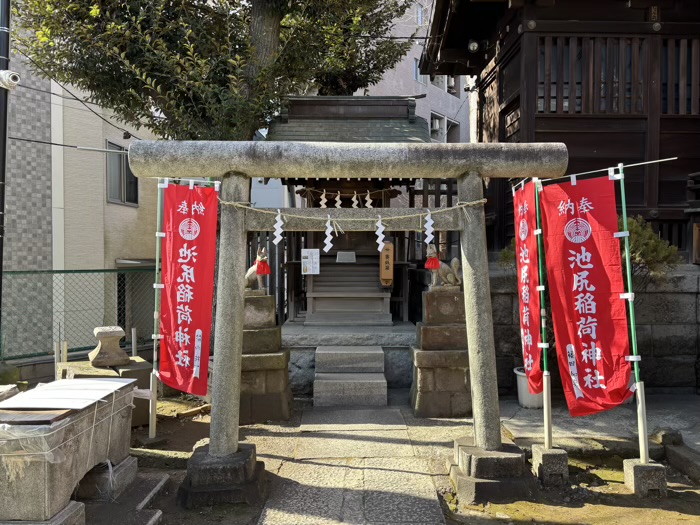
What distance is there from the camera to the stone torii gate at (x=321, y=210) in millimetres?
5047

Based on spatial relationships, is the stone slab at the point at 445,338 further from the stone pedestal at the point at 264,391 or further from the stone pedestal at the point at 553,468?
the stone pedestal at the point at 553,468

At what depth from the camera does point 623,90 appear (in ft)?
29.1

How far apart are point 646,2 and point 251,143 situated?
782 cm

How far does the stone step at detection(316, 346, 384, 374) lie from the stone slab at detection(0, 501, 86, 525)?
4893mm

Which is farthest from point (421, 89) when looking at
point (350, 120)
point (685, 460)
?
point (685, 460)

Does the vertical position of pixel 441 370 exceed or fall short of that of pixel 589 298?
it falls short

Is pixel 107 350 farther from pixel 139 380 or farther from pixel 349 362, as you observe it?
pixel 349 362

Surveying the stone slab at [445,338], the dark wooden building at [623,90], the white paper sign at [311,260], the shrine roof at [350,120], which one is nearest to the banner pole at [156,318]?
the stone slab at [445,338]

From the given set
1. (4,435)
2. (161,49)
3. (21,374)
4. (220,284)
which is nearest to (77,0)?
(161,49)

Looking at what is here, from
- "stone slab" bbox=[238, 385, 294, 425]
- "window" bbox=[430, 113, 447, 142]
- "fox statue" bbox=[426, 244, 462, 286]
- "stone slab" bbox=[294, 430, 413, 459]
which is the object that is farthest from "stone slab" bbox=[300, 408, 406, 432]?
"window" bbox=[430, 113, 447, 142]

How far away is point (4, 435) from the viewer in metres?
3.66

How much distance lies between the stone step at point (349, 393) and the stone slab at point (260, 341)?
1.13 metres

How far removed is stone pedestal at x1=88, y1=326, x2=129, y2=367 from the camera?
7105 mm

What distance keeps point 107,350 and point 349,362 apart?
374 centimetres
